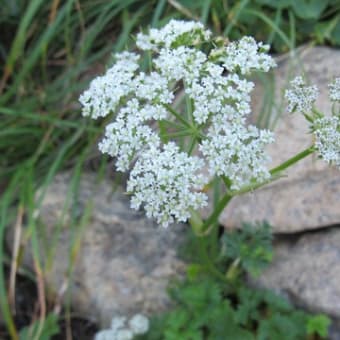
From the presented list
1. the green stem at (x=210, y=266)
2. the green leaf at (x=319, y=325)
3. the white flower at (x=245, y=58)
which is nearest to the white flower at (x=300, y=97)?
the white flower at (x=245, y=58)

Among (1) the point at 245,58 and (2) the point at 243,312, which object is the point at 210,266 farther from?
(1) the point at 245,58

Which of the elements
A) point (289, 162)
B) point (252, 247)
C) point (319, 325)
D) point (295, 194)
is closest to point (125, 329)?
point (252, 247)

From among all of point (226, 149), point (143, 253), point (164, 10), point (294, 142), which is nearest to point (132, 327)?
point (143, 253)

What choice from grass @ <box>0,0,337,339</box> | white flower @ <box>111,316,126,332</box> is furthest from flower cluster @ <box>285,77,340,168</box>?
white flower @ <box>111,316,126,332</box>

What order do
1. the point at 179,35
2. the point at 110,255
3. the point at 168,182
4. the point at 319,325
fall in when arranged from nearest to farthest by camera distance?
1. the point at 168,182
2. the point at 179,35
3. the point at 319,325
4. the point at 110,255

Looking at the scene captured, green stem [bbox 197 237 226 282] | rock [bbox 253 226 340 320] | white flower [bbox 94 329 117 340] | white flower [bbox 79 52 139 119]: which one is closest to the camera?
white flower [bbox 79 52 139 119]

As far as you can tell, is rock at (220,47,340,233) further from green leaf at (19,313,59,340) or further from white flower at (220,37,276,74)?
white flower at (220,37,276,74)

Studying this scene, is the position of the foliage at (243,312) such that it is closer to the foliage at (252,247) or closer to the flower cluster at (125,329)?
the foliage at (252,247)
